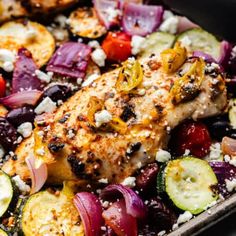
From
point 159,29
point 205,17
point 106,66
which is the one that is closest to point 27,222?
point 106,66

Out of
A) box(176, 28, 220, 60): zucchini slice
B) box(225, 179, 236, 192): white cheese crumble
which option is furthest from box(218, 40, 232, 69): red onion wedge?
box(225, 179, 236, 192): white cheese crumble

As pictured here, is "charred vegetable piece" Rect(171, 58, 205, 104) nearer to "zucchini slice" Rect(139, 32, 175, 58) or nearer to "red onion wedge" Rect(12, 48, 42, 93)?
"zucchini slice" Rect(139, 32, 175, 58)

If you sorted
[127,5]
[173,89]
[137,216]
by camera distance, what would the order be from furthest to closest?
1. [127,5]
2. [173,89]
3. [137,216]

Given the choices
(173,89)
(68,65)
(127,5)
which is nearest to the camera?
(173,89)

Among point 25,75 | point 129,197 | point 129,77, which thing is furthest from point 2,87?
point 129,197

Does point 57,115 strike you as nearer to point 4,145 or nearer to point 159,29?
point 4,145

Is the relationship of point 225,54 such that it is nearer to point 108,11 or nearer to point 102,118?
point 108,11

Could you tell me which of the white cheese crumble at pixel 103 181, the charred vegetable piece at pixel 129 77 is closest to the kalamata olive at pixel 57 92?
the charred vegetable piece at pixel 129 77
